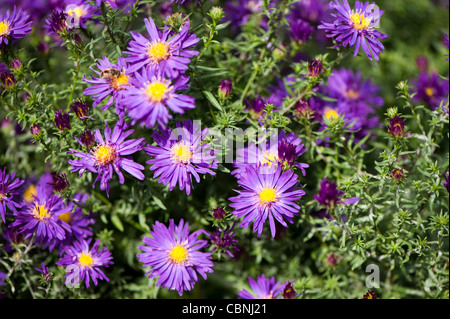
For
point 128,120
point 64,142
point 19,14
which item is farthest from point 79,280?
point 19,14

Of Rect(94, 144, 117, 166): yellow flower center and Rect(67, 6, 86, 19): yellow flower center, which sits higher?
Rect(67, 6, 86, 19): yellow flower center

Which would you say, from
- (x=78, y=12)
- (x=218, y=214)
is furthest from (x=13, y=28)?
(x=218, y=214)

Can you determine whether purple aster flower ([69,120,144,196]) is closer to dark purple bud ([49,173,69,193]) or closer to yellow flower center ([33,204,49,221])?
Result: dark purple bud ([49,173,69,193])

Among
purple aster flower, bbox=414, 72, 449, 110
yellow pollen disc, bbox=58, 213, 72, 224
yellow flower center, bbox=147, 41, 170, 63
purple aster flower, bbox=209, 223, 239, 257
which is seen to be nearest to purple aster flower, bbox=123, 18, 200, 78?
yellow flower center, bbox=147, 41, 170, 63

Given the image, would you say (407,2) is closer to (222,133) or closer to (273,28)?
(273,28)

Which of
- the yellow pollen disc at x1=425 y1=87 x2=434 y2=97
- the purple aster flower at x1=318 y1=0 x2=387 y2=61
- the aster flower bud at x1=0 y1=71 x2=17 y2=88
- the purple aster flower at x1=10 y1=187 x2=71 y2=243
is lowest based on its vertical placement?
the purple aster flower at x1=10 y1=187 x2=71 y2=243

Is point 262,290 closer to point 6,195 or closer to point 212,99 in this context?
point 212,99
